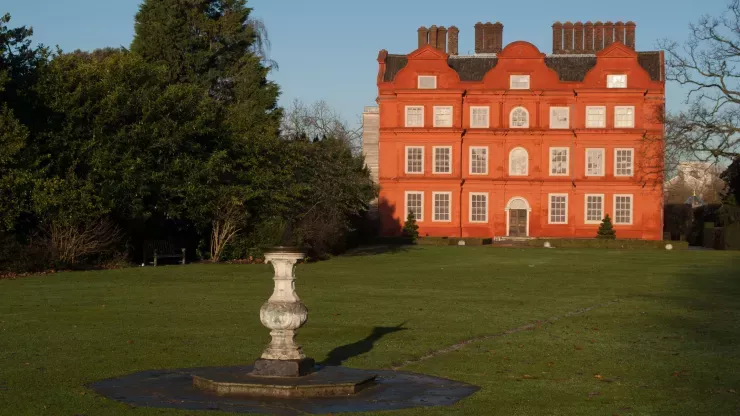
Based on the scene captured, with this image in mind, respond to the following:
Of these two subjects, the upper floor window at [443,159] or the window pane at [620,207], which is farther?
the upper floor window at [443,159]

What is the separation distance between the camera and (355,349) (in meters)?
14.3

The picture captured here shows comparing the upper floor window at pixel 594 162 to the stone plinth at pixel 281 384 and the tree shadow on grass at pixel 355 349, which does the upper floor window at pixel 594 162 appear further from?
the stone plinth at pixel 281 384

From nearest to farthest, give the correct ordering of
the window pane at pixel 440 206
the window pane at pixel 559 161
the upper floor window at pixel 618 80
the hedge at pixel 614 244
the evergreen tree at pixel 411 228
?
the hedge at pixel 614 244 → the evergreen tree at pixel 411 228 → the upper floor window at pixel 618 80 → the window pane at pixel 559 161 → the window pane at pixel 440 206

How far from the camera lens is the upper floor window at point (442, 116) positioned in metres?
63.8

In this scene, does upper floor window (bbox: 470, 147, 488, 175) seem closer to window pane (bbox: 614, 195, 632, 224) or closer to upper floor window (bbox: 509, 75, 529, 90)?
upper floor window (bbox: 509, 75, 529, 90)

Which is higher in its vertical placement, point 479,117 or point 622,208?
point 479,117

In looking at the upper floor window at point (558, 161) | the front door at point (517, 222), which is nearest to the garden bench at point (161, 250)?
the front door at point (517, 222)

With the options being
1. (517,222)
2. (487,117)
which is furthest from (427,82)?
(517,222)

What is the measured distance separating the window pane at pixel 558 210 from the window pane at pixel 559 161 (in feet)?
5.36

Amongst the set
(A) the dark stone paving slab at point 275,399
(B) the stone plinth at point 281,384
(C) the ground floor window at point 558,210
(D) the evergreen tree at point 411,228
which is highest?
(C) the ground floor window at point 558,210

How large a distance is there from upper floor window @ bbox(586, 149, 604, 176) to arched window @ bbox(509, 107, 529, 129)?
4.27 metres

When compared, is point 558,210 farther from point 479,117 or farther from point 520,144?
point 479,117

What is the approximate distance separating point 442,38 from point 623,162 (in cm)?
1536

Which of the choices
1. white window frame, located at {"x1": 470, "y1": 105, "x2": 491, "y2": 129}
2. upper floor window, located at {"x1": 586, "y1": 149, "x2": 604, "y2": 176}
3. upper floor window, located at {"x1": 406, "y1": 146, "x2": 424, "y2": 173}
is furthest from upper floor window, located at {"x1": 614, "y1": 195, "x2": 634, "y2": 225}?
upper floor window, located at {"x1": 406, "y1": 146, "x2": 424, "y2": 173}
